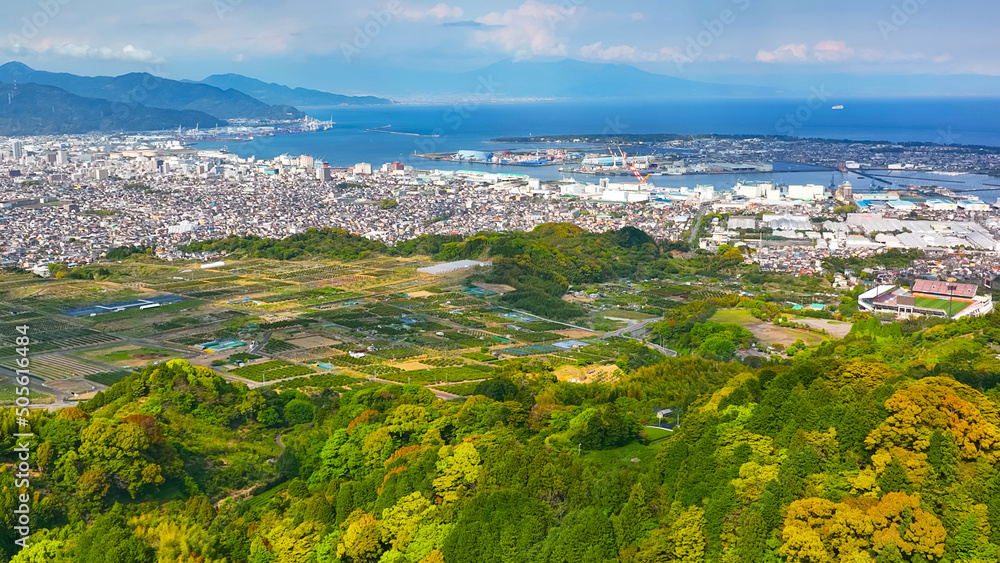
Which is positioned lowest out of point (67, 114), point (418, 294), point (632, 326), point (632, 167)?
point (632, 326)

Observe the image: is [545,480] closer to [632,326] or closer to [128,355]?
[128,355]

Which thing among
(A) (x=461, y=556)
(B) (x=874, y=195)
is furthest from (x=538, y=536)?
(B) (x=874, y=195)

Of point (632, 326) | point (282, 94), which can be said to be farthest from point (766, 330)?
point (282, 94)

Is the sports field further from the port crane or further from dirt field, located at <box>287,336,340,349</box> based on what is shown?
the port crane

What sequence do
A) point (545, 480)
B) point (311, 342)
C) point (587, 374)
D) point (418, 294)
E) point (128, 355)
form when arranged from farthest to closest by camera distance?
1. point (418, 294)
2. point (311, 342)
3. point (128, 355)
4. point (587, 374)
5. point (545, 480)

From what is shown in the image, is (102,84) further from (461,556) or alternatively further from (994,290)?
(461,556)

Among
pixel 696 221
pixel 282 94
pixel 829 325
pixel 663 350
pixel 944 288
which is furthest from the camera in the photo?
pixel 282 94
